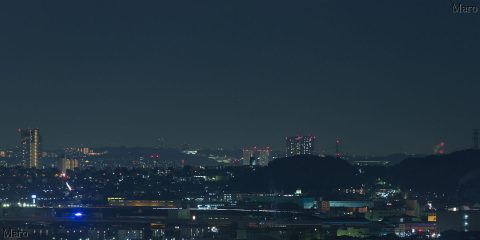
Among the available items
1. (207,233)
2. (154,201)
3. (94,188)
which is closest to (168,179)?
(94,188)

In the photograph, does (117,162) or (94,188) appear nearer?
(94,188)

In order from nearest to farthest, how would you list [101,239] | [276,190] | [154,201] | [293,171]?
[101,239]
[154,201]
[276,190]
[293,171]

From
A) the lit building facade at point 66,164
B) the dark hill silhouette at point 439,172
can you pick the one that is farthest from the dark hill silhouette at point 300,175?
the lit building facade at point 66,164

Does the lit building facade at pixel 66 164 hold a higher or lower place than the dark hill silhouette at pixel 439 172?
higher

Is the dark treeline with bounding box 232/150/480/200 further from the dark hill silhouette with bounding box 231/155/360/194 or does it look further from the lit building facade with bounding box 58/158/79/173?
the lit building facade with bounding box 58/158/79/173

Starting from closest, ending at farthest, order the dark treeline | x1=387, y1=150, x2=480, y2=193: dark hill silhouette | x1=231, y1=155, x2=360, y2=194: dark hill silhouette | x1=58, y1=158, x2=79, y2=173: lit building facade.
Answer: x1=387, y1=150, x2=480, y2=193: dark hill silhouette
the dark treeline
x1=231, y1=155, x2=360, y2=194: dark hill silhouette
x1=58, y1=158, x2=79, y2=173: lit building facade

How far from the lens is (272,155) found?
114688 millimetres

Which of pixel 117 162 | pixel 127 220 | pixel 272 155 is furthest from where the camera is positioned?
pixel 117 162

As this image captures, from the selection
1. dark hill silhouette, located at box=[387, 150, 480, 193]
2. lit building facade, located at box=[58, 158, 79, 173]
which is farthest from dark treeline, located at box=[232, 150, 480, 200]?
lit building facade, located at box=[58, 158, 79, 173]

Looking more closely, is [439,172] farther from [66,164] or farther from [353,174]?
[66,164]

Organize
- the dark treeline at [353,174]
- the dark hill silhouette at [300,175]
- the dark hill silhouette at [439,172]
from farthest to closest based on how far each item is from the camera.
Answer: the dark hill silhouette at [300,175] → the dark treeline at [353,174] → the dark hill silhouette at [439,172]

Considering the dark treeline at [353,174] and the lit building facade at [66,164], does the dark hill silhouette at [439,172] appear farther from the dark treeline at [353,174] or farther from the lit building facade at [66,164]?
the lit building facade at [66,164]

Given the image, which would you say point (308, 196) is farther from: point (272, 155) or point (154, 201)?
point (272, 155)

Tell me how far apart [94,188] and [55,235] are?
125ft
